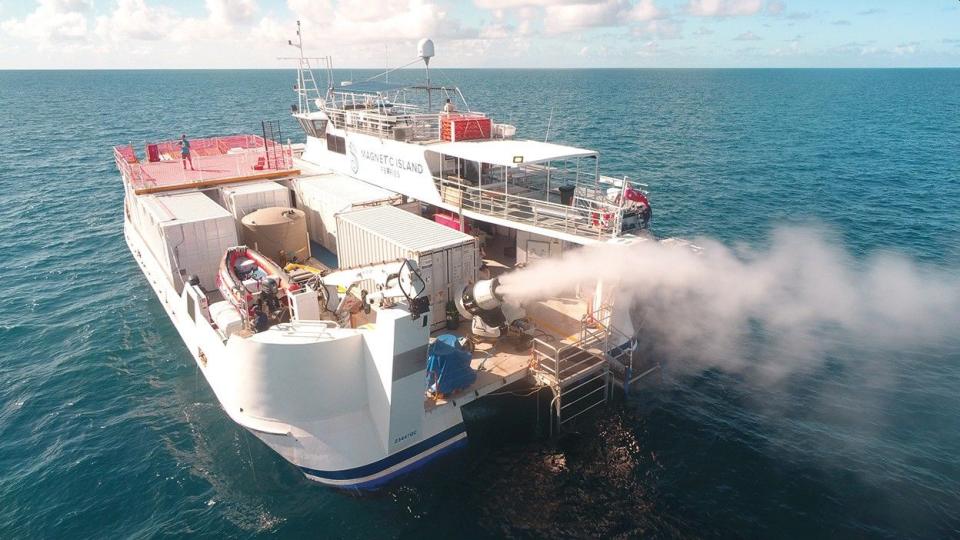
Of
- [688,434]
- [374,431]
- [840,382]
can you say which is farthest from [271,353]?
[840,382]

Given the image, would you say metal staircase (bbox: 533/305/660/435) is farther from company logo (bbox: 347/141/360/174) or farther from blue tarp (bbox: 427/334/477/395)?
company logo (bbox: 347/141/360/174)

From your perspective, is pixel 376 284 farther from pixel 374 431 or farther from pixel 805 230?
pixel 805 230

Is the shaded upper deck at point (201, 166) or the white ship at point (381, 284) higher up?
the shaded upper deck at point (201, 166)

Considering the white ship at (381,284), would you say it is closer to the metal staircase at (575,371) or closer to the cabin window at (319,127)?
the metal staircase at (575,371)

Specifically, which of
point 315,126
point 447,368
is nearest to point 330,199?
point 315,126

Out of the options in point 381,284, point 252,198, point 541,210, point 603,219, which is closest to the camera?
point 381,284

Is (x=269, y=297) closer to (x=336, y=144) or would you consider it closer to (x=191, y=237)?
(x=191, y=237)

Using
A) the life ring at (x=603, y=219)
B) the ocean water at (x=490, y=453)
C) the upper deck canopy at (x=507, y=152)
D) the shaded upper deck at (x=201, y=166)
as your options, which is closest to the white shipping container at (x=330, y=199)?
the shaded upper deck at (x=201, y=166)
